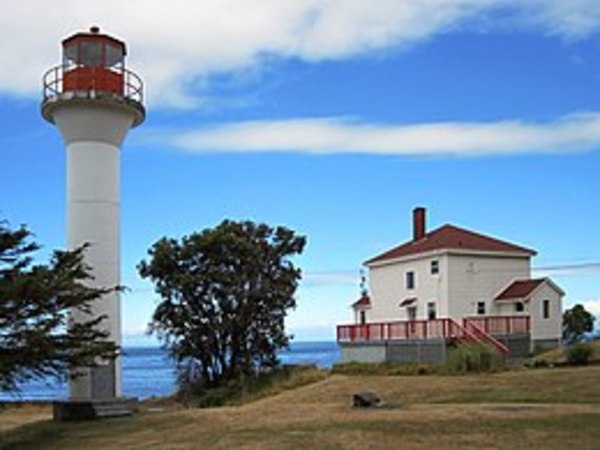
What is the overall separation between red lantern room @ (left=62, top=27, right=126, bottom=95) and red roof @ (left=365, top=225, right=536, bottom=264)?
17.4 meters

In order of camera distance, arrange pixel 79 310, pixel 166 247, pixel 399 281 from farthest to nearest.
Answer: pixel 399 281 → pixel 166 247 → pixel 79 310

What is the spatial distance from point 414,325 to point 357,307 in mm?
11264

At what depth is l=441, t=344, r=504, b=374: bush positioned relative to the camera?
96.8ft

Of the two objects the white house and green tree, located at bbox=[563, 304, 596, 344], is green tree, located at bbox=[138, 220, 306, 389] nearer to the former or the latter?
the white house

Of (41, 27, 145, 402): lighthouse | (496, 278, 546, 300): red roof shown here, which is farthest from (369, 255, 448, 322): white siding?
(41, 27, 145, 402): lighthouse

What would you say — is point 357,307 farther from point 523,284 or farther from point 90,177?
point 90,177

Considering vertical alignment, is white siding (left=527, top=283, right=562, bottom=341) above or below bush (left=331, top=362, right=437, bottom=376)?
above

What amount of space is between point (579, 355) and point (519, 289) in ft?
29.9

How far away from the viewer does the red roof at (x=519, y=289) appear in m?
38.4

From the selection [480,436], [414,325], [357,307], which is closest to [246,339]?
[414,325]

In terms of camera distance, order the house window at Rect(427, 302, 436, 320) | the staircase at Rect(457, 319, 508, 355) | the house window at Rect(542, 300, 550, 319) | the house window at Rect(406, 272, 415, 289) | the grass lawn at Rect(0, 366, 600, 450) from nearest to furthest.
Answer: the grass lawn at Rect(0, 366, 600, 450) < the staircase at Rect(457, 319, 508, 355) < the house window at Rect(542, 300, 550, 319) < the house window at Rect(427, 302, 436, 320) < the house window at Rect(406, 272, 415, 289)

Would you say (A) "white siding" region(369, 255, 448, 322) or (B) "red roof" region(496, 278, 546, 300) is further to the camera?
(A) "white siding" region(369, 255, 448, 322)

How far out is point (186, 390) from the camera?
3825cm

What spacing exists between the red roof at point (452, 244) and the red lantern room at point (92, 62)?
17.4 metres
